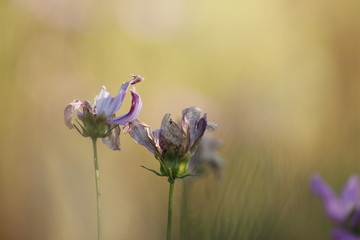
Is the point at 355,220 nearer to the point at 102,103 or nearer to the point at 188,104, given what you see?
the point at 102,103

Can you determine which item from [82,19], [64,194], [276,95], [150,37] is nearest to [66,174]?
[64,194]

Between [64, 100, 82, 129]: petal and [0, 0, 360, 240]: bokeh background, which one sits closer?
[64, 100, 82, 129]: petal

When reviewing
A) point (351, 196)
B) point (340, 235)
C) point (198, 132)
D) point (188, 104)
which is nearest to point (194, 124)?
point (198, 132)

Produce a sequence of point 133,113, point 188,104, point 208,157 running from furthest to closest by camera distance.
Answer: point 188,104 → point 208,157 → point 133,113

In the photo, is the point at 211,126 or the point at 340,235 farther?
the point at 340,235

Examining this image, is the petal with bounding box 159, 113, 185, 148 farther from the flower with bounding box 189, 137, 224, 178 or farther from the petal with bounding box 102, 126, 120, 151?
the flower with bounding box 189, 137, 224, 178

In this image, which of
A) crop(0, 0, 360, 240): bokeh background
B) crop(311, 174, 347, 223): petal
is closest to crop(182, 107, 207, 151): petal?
crop(0, 0, 360, 240): bokeh background

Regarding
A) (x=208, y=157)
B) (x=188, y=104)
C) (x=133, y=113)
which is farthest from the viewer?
(x=188, y=104)

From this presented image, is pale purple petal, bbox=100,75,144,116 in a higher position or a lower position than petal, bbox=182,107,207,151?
higher
